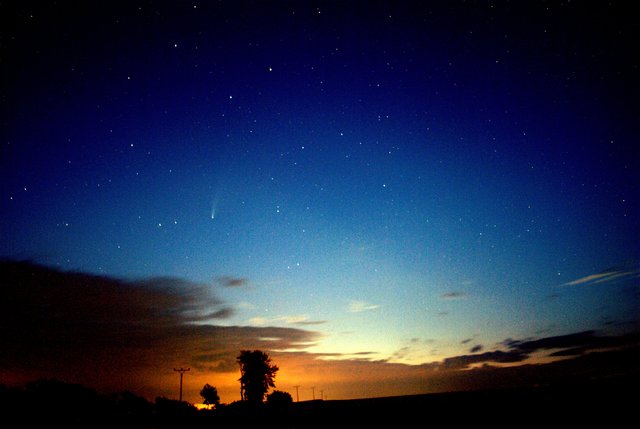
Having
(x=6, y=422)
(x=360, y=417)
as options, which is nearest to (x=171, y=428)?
(x=6, y=422)

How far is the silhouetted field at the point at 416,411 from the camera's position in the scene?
1412cm

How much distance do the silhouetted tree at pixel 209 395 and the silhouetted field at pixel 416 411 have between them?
51.0 meters

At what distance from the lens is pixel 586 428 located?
476 inches

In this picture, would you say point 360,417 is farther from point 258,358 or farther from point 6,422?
point 258,358

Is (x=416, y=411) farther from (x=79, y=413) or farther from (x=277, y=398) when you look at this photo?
(x=277, y=398)

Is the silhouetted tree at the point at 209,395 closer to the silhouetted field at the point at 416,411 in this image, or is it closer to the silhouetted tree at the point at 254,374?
the silhouetted tree at the point at 254,374

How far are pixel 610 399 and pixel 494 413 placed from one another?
4.25 m

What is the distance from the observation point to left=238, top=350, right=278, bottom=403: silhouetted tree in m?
61.4

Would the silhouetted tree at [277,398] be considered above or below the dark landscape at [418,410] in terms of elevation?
below

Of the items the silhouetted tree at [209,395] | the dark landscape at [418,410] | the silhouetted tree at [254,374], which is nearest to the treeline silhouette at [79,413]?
the dark landscape at [418,410]

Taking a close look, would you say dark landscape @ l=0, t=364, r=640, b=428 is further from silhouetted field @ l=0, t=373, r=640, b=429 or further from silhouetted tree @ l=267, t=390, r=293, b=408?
silhouetted tree @ l=267, t=390, r=293, b=408

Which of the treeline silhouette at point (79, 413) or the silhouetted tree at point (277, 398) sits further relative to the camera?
the silhouetted tree at point (277, 398)

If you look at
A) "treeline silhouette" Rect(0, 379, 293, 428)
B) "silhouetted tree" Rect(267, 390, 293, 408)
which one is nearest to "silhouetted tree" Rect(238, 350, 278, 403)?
"silhouetted tree" Rect(267, 390, 293, 408)

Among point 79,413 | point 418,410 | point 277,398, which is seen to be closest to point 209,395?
point 277,398
